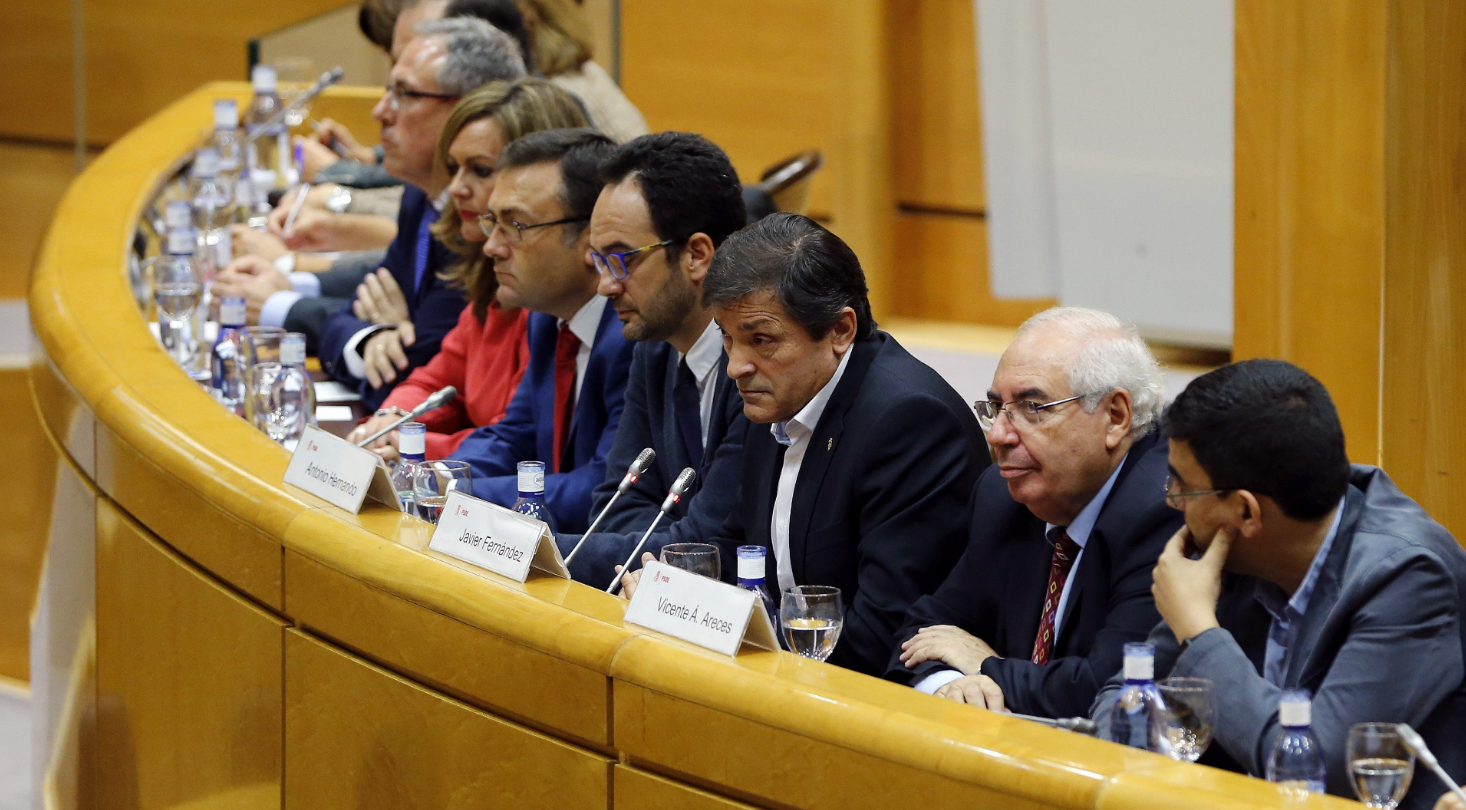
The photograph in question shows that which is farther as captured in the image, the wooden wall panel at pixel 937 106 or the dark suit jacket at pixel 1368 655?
the wooden wall panel at pixel 937 106

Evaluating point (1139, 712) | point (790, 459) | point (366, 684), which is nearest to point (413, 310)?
point (790, 459)

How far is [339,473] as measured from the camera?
210 centimetres

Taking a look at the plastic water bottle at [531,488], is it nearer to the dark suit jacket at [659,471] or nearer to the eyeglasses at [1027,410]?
the dark suit jacket at [659,471]

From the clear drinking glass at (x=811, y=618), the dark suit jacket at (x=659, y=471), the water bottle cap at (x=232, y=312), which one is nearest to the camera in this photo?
the clear drinking glass at (x=811, y=618)

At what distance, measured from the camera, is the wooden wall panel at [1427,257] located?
7.43ft

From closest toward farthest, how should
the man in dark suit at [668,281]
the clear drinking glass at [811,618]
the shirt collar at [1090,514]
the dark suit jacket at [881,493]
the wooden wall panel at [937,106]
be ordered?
1. the clear drinking glass at [811,618]
2. the shirt collar at [1090,514]
3. the dark suit jacket at [881,493]
4. the man in dark suit at [668,281]
5. the wooden wall panel at [937,106]

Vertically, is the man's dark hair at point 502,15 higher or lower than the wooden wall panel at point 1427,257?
higher

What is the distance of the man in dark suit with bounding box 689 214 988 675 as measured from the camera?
2043 mm

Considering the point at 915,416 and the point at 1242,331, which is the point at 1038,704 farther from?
the point at 1242,331

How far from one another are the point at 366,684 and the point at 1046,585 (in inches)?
31.0

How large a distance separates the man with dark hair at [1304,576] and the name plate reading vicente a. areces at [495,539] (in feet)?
2.02

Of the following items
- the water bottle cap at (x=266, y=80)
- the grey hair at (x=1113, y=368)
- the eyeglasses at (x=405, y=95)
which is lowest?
the grey hair at (x=1113, y=368)

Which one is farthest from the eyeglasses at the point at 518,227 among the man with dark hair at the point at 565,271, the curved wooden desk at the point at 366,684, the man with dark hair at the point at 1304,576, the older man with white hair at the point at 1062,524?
the man with dark hair at the point at 1304,576

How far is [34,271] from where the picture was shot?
346cm
